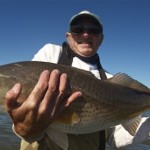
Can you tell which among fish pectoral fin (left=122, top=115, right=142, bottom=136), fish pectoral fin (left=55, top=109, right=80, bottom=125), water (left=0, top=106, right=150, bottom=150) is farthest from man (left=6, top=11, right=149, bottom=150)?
water (left=0, top=106, right=150, bottom=150)

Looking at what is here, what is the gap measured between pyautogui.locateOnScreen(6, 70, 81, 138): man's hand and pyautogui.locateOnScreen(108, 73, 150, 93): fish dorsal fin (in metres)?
1.10

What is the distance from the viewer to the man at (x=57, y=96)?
3088mm

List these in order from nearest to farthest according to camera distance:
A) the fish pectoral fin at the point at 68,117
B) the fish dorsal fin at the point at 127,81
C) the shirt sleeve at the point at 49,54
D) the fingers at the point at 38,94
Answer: the fingers at the point at 38,94 → the fish pectoral fin at the point at 68,117 → the fish dorsal fin at the point at 127,81 → the shirt sleeve at the point at 49,54

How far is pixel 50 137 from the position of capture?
3.78 metres

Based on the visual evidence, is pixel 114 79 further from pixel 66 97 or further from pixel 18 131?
Answer: pixel 18 131

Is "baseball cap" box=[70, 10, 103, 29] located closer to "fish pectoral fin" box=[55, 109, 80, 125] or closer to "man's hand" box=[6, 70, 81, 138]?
"fish pectoral fin" box=[55, 109, 80, 125]

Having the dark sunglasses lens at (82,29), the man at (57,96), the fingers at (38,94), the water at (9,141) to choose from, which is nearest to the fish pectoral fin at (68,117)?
the man at (57,96)

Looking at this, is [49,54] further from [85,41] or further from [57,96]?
[57,96]

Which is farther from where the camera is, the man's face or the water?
the water

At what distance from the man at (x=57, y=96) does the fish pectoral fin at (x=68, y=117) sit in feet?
0.65

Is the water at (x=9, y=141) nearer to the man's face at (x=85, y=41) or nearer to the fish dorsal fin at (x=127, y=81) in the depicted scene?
the man's face at (x=85, y=41)

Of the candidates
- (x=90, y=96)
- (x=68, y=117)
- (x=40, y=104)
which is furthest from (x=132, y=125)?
(x=40, y=104)

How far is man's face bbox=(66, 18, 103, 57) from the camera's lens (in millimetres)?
4945

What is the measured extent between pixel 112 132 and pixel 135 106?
2.41ft
